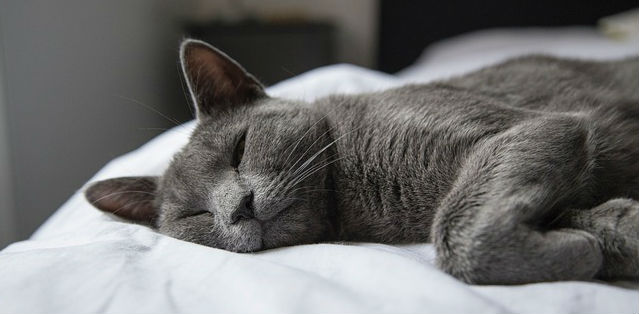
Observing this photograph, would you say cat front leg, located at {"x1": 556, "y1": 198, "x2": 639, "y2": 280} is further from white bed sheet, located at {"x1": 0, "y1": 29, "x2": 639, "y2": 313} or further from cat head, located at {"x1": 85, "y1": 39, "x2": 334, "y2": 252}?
cat head, located at {"x1": 85, "y1": 39, "x2": 334, "y2": 252}

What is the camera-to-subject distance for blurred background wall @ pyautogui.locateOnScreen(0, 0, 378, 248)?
1855 millimetres

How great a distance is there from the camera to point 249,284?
2.38 feet

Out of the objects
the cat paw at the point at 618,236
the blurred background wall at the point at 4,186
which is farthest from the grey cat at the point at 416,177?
the blurred background wall at the point at 4,186

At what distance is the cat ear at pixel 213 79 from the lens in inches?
43.8

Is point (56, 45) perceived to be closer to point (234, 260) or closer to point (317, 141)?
point (317, 141)

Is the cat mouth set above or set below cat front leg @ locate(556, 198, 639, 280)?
below

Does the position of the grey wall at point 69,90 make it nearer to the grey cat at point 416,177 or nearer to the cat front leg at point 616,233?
the grey cat at point 416,177

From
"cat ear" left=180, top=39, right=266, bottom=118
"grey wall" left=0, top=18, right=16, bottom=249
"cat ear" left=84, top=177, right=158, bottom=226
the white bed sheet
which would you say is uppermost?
"cat ear" left=180, top=39, right=266, bottom=118

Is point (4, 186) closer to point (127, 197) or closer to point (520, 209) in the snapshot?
point (127, 197)

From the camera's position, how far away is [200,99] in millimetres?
1141

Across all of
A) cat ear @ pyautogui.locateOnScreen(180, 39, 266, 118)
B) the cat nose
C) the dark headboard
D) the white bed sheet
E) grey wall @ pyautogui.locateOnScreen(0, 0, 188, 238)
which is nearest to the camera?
the white bed sheet

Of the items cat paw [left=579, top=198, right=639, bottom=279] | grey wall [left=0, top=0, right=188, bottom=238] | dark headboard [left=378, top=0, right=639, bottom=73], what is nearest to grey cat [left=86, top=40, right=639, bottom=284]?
cat paw [left=579, top=198, right=639, bottom=279]

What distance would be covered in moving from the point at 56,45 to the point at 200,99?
1.36m

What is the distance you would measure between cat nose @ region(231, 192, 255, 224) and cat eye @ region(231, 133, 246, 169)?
0.39ft
